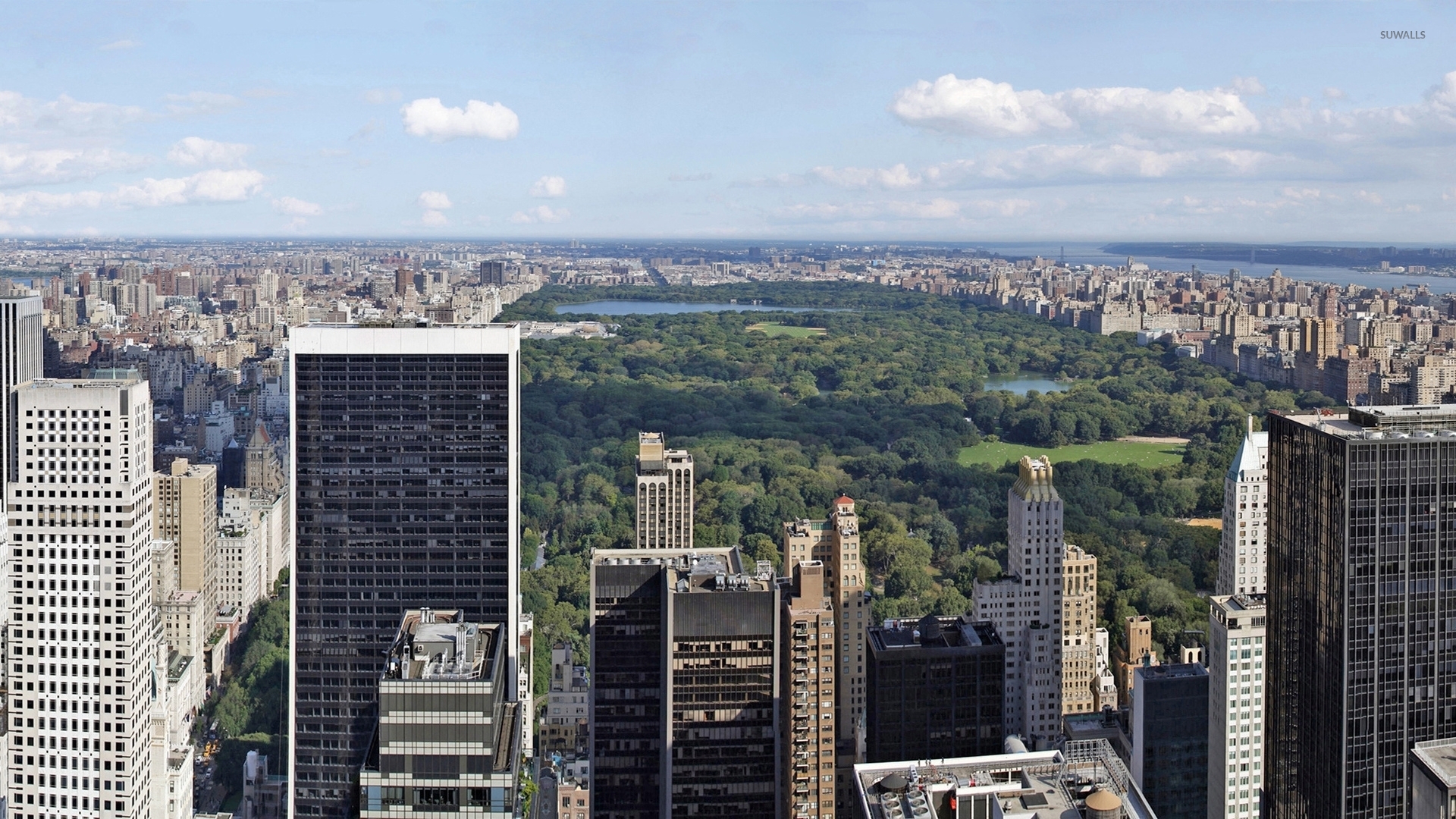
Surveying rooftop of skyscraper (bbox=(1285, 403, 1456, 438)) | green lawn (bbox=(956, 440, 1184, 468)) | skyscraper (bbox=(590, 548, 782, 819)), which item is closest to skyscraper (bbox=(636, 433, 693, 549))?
skyscraper (bbox=(590, 548, 782, 819))

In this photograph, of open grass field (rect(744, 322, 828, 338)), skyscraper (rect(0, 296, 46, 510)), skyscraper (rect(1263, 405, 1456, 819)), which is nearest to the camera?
skyscraper (rect(1263, 405, 1456, 819))

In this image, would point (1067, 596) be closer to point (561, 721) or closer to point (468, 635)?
point (561, 721)

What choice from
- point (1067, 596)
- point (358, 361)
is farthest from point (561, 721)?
point (1067, 596)

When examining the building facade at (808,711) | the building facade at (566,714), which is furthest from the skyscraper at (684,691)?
the building facade at (566,714)

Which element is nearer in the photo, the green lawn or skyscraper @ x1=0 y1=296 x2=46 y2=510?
skyscraper @ x1=0 y1=296 x2=46 y2=510

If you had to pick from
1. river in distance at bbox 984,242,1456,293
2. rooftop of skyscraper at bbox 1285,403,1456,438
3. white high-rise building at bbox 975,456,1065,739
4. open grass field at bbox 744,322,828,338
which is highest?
river in distance at bbox 984,242,1456,293

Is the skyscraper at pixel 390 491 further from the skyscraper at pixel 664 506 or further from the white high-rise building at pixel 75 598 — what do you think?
the white high-rise building at pixel 75 598

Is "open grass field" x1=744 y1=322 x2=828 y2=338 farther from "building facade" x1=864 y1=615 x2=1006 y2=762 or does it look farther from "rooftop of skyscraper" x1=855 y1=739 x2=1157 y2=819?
→ "rooftop of skyscraper" x1=855 y1=739 x2=1157 y2=819
